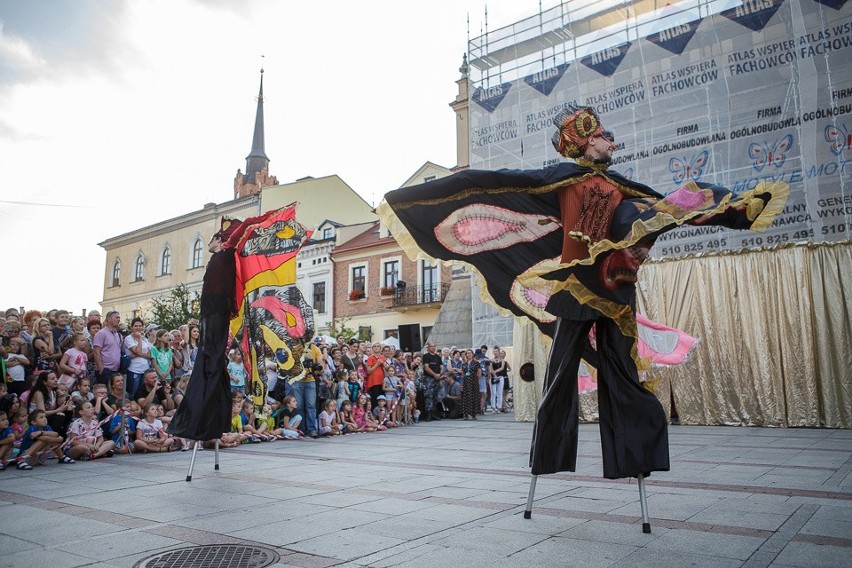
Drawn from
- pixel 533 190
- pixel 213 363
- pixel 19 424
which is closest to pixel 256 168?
pixel 19 424

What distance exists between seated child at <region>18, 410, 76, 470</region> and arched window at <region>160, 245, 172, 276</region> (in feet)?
123

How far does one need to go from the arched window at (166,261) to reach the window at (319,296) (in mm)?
12920

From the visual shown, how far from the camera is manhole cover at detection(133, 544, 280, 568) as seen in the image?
295 cm

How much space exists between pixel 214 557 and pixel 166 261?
4380cm

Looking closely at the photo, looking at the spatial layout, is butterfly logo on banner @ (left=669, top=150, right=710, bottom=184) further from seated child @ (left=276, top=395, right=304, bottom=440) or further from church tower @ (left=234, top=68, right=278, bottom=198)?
church tower @ (left=234, top=68, right=278, bottom=198)

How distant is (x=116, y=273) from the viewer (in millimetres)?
47688

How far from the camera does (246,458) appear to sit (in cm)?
750

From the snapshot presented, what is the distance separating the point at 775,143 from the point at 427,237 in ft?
39.0

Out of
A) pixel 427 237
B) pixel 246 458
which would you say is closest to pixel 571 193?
pixel 427 237

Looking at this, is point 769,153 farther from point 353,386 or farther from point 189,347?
point 189,347

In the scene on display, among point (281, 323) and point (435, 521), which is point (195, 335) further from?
point (435, 521)

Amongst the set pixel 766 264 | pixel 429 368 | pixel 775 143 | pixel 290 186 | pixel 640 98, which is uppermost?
pixel 290 186

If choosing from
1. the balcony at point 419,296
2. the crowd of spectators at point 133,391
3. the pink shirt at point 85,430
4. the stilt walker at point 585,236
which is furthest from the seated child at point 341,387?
the balcony at point 419,296

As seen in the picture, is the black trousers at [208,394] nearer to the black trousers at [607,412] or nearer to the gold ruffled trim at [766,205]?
the black trousers at [607,412]
